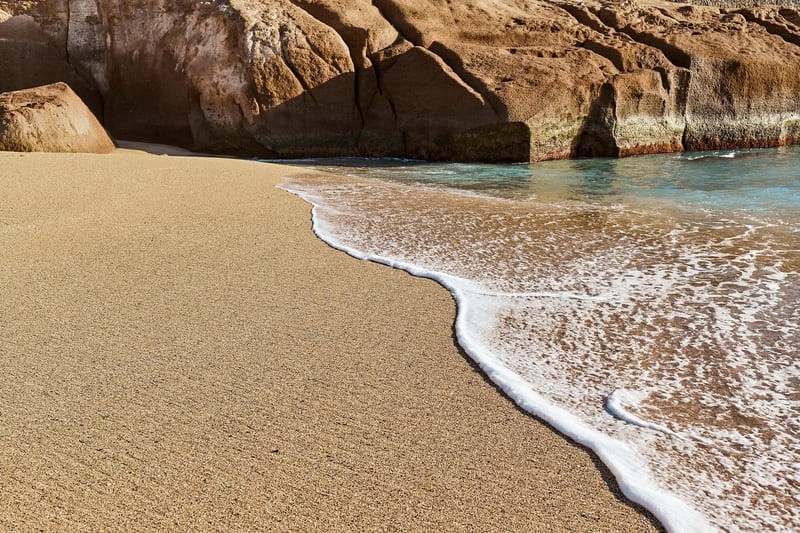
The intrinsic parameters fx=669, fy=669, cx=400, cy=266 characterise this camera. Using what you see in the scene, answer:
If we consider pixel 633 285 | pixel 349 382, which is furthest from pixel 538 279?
pixel 349 382

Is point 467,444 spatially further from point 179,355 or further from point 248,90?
point 248,90

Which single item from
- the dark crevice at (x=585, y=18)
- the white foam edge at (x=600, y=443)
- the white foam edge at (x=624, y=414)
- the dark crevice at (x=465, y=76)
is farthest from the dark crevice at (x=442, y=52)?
the white foam edge at (x=624, y=414)

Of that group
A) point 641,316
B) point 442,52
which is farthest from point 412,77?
point 641,316

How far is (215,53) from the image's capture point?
34.0ft

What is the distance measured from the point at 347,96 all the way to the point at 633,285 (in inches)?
313

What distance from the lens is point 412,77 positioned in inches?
401

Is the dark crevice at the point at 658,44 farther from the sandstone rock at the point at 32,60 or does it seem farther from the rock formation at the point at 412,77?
the sandstone rock at the point at 32,60

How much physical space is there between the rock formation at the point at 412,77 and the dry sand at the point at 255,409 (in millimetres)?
6810

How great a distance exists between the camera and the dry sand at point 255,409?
163cm

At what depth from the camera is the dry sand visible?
5.34 feet

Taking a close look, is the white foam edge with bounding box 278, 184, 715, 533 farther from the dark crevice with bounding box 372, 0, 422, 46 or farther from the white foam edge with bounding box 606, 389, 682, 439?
the dark crevice with bounding box 372, 0, 422, 46

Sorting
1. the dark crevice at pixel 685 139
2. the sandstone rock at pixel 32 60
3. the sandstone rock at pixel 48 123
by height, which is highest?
the sandstone rock at pixel 32 60

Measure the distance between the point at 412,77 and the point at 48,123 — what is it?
5058mm

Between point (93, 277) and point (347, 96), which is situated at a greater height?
point (347, 96)
